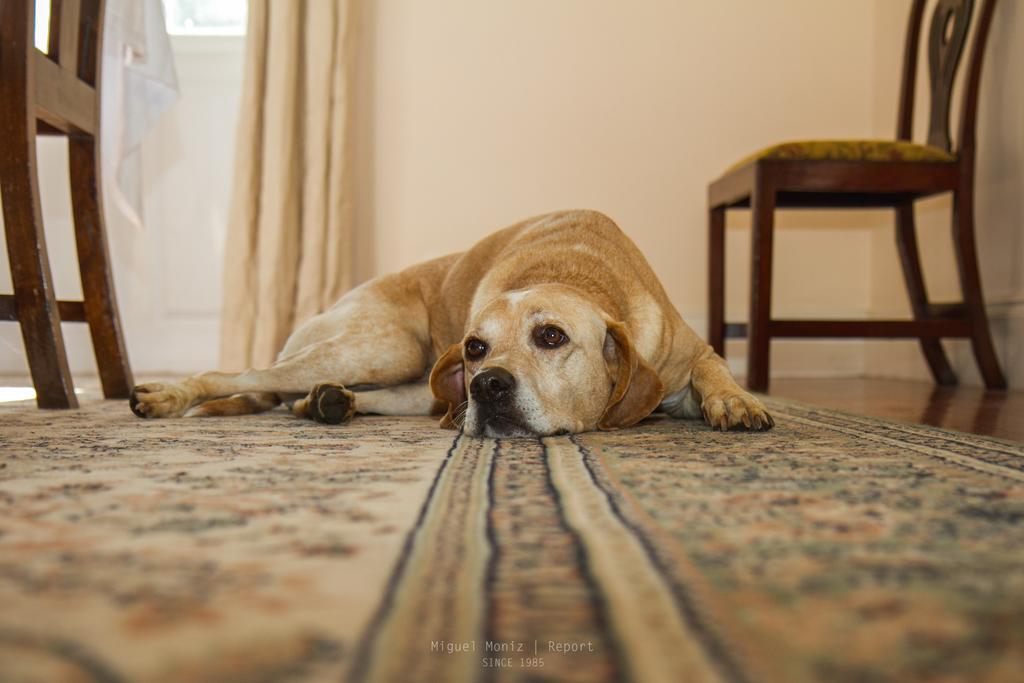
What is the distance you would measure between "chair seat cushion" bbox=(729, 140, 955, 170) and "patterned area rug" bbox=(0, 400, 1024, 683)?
6.77ft

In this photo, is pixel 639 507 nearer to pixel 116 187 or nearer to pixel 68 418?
pixel 68 418

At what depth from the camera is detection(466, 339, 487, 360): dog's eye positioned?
6.23 feet

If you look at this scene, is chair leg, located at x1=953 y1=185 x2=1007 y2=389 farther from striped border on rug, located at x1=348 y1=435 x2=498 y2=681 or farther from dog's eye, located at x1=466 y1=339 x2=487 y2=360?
striped border on rug, located at x1=348 y1=435 x2=498 y2=681

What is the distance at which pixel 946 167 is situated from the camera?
329 centimetres

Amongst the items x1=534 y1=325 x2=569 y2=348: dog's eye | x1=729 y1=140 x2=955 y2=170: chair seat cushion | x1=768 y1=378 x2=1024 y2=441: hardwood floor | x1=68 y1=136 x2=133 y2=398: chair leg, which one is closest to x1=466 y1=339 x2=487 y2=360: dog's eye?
x1=534 y1=325 x2=569 y2=348: dog's eye

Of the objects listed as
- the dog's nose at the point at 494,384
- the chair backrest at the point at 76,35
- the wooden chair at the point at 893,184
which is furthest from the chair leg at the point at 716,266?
the chair backrest at the point at 76,35

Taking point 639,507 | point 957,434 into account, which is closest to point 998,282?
point 957,434

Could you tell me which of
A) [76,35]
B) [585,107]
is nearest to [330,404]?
[76,35]

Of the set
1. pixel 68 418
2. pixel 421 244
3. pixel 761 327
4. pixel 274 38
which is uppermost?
pixel 274 38

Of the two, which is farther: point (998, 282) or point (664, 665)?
point (998, 282)

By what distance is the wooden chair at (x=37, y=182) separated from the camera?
7.47ft

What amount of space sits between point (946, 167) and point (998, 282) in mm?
606

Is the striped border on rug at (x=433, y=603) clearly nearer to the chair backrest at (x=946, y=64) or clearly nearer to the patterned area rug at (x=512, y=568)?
the patterned area rug at (x=512, y=568)

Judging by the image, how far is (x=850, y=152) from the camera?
3.24 metres
